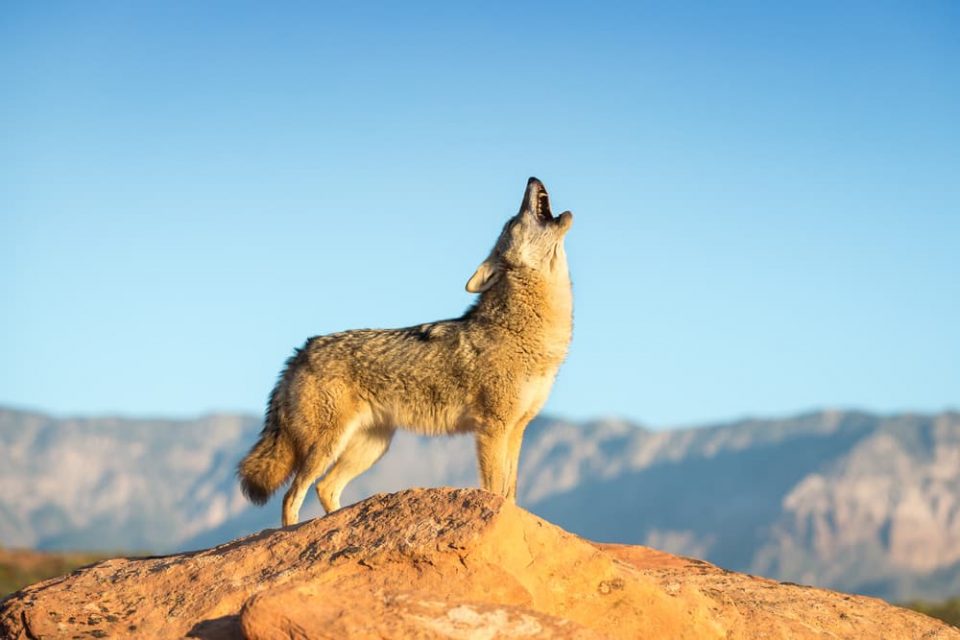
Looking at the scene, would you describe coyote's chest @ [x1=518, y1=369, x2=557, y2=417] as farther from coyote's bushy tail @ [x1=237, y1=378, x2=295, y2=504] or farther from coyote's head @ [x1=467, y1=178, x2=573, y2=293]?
coyote's bushy tail @ [x1=237, y1=378, x2=295, y2=504]

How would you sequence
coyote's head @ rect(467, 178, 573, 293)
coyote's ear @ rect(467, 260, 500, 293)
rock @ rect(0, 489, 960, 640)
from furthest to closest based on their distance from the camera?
coyote's ear @ rect(467, 260, 500, 293)
coyote's head @ rect(467, 178, 573, 293)
rock @ rect(0, 489, 960, 640)

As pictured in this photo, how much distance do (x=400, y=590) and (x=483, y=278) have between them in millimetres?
5154

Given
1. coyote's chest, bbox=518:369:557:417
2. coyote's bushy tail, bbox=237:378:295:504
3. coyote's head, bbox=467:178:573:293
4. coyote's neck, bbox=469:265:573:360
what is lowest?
coyote's bushy tail, bbox=237:378:295:504

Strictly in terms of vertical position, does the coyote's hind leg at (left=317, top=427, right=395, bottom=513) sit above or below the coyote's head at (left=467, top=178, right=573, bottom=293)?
below

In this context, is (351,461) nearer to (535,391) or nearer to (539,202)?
(535,391)

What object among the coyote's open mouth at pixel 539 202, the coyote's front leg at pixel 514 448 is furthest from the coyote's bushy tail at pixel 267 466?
the coyote's open mouth at pixel 539 202

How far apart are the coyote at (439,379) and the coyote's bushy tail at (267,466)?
0.01 metres

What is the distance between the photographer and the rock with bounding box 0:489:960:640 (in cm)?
742

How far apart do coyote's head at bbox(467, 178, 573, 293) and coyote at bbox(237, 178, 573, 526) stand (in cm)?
1

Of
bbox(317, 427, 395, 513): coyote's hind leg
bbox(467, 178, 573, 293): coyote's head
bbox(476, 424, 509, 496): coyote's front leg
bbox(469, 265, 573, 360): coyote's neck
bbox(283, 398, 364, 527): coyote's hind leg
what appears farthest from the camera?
bbox(317, 427, 395, 513): coyote's hind leg

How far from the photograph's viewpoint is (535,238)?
12078 mm

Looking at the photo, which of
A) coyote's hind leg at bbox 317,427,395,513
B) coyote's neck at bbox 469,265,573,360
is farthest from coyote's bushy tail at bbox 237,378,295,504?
coyote's neck at bbox 469,265,573,360

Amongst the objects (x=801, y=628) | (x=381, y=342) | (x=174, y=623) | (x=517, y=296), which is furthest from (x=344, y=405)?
(x=801, y=628)

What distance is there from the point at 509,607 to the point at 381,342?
488 cm
